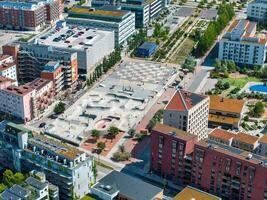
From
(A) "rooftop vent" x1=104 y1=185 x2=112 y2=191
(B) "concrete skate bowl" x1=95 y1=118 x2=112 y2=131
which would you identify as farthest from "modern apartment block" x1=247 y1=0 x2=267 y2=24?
(A) "rooftop vent" x1=104 y1=185 x2=112 y2=191

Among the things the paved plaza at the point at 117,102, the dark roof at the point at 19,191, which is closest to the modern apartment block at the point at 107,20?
the paved plaza at the point at 117,102

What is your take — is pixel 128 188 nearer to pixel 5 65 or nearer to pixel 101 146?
pixel 101 146

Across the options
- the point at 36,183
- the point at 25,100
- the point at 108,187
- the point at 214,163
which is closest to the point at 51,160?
the point at 36,183

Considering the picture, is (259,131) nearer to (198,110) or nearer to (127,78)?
(198,110)

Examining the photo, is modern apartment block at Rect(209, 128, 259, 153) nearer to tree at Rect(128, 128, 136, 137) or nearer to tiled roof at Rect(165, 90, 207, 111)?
tiled roof at Rect(165, 90, 207, 111)

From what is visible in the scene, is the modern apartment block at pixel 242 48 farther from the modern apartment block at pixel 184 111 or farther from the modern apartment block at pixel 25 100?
the modern apartment block at pixel 25 100

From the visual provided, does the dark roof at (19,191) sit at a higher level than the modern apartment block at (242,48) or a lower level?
lower

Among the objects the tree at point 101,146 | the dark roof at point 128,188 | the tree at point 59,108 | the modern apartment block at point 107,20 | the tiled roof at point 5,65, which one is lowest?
the tree at point 101,146

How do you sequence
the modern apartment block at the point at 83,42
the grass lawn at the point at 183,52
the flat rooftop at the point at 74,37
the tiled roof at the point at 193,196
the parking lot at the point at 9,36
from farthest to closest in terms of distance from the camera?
the parking lot at the point at 9,36 < the grass lawn at the point at 183,52 < the flat rooftop at the point at 74,37 < the modern apartment block at the point at 83,42 < the tiled roof at the point at 193,196
